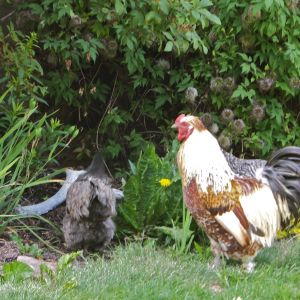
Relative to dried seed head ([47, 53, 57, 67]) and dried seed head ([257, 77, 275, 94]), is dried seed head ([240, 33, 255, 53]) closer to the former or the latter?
dried seed head ([257, 77, 275, 94])

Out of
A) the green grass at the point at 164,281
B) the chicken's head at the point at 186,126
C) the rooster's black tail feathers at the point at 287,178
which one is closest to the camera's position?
the green grass at the point at 164,281

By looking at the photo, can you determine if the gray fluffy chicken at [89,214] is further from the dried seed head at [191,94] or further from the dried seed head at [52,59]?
the dried seed head at [191,94]

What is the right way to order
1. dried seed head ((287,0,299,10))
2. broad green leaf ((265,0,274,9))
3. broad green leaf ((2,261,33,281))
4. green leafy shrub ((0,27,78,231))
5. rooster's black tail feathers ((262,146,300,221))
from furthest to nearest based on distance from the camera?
dried seed head ((287,0,299,10)), broad green leaf ((265,0,274,9)), green leafy shrub ((0,27,78,231)), rooster's black tail feathers ((262,146,300,221)), broad green leaf ((2,261,33,281))

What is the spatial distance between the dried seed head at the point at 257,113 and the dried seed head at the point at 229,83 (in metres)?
0.34

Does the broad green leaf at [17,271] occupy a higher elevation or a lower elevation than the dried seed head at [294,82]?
lower

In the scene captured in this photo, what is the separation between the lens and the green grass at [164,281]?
550 cm

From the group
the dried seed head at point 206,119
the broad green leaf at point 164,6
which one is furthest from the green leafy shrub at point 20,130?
the dried seed head at point 206,119

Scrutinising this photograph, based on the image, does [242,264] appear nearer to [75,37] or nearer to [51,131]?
[51,131]

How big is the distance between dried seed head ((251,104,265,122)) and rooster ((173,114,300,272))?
8.50 feet

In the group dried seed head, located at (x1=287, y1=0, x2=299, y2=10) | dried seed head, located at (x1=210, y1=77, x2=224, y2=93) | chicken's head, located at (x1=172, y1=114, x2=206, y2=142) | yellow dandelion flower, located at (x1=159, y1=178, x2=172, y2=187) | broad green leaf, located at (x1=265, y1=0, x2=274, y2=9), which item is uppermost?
broad green leaf, located at (x1=265, y1=0, x2=274, y2=9)

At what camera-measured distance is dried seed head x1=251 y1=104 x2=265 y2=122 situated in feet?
29.7

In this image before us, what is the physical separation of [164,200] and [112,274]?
181 centimetres

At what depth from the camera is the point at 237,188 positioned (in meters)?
6.27

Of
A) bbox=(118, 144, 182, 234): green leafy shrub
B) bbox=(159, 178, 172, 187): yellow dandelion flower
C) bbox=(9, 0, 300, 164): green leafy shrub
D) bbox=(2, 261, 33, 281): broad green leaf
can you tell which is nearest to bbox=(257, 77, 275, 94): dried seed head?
bbox=(9, 0, 300, 164): green leafy shrub
